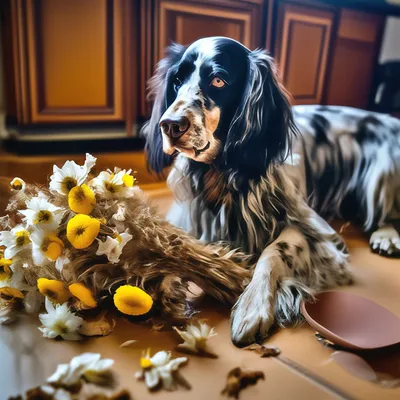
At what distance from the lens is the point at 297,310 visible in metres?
1.00

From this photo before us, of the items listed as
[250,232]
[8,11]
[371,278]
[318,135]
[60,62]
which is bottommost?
[371,278]

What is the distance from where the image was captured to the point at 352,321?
100cm

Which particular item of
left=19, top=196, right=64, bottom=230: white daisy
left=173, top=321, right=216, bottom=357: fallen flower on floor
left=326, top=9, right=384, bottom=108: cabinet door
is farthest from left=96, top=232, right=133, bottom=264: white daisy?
left=326, top=9, right=384, bottom=108: cabinet door

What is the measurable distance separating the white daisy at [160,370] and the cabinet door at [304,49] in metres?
0.94

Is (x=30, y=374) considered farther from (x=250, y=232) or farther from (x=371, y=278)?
(x=371, y=278)

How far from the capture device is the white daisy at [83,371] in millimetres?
777

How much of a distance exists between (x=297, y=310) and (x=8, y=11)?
99 cm

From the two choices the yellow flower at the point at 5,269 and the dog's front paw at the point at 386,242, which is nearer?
the yellow flower at the point at 5,269

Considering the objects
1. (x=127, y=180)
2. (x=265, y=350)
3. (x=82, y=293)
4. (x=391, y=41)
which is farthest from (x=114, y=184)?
(x=391, y=41)

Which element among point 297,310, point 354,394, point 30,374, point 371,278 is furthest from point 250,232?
point 30,374

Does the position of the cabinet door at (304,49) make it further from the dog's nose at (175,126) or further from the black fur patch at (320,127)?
the dog's nose at (175,126)

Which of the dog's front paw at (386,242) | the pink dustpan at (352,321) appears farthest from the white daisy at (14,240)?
the dog's front paw at (386,242)

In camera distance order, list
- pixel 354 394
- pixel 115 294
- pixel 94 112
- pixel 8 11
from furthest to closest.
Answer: pixel 94 112, pixel 8 11, pixel 115 294, pixel 354 394

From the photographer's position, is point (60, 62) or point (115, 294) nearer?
point (115, 294)
